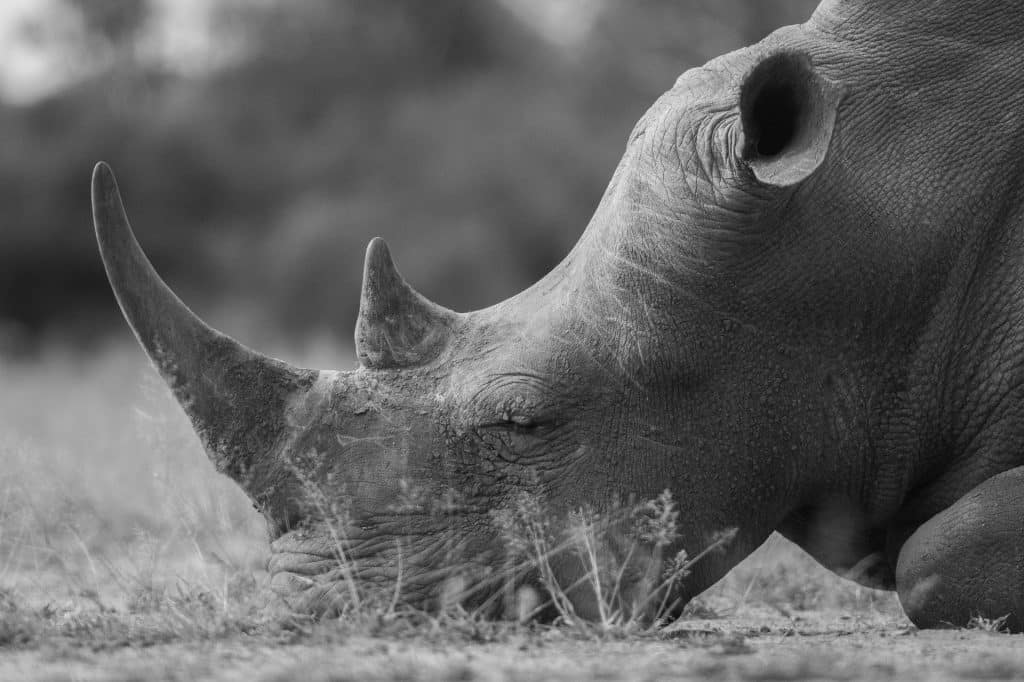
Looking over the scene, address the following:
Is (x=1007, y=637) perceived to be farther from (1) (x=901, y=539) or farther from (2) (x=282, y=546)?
(2) (x=282, y=546)

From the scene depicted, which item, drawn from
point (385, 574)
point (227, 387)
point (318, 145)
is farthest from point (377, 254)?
Answer: point (318, 145)

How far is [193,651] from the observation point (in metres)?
3.32

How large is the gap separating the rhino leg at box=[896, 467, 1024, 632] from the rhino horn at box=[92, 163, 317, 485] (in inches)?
63.1

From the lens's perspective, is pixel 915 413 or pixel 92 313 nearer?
pixel 915 413

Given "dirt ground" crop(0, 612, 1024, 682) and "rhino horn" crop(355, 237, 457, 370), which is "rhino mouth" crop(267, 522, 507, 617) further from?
"rhino horn" crop(355, 237, 457, 370)

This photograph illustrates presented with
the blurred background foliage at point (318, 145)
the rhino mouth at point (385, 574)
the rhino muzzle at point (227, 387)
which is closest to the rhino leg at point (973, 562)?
the rhino mouth at point (385, 574)

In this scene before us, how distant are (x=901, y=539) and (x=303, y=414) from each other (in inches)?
66.0

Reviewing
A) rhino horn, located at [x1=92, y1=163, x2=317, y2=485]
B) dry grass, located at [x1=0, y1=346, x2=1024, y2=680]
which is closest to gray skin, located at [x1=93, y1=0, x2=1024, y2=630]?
rhino horn, located at [x1=92, y1=163, x2=317, y2=485]

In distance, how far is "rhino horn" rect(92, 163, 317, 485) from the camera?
378 cm

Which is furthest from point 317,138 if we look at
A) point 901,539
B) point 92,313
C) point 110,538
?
point 901,539

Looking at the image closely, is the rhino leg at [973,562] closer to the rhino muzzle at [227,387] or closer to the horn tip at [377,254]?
the rhino muzzle at [227,387]

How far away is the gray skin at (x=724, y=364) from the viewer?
12.3 feet

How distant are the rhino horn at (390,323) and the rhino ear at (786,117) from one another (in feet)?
2.96

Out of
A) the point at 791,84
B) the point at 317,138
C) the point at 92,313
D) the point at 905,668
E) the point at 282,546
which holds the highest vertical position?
the point at 317,138
